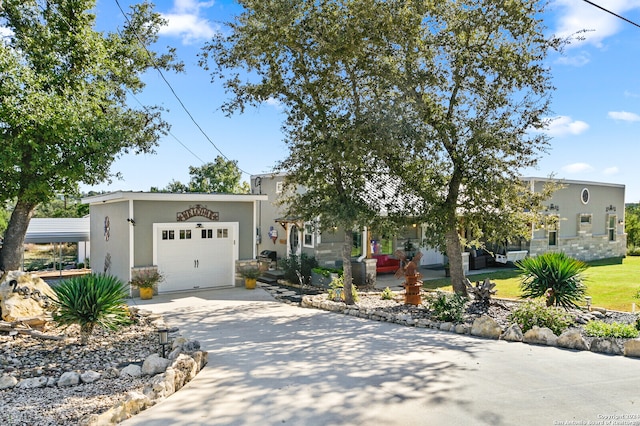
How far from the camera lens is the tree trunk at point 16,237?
10.0 meters

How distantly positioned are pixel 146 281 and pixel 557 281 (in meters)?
10.3

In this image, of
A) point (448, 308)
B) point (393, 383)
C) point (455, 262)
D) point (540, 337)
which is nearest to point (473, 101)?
point (455, 262)

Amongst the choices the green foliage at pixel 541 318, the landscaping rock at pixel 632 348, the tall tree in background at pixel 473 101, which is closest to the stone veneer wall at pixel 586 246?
the tall tree in background at pixel 473 101

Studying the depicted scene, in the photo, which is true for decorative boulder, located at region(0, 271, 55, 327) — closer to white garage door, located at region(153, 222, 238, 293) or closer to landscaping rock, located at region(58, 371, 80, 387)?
landscaping rock, located at region(58, 371, 80, 387)

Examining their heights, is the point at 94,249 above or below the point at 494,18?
below

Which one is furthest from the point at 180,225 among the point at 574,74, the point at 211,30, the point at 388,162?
the point at 574,74

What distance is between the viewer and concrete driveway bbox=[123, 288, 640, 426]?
4250 mm

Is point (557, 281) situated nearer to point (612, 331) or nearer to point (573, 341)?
point (612, 331)

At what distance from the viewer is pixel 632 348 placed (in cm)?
621

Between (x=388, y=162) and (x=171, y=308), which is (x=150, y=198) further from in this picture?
(x=388, y=162)

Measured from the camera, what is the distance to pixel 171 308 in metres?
10.6

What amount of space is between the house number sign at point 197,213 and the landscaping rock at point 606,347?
34.0ft

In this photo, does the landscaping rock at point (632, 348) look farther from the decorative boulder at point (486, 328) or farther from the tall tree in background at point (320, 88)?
the tall tree in background at point (320, 88)

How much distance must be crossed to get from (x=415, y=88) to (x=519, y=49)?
2.40 meters
